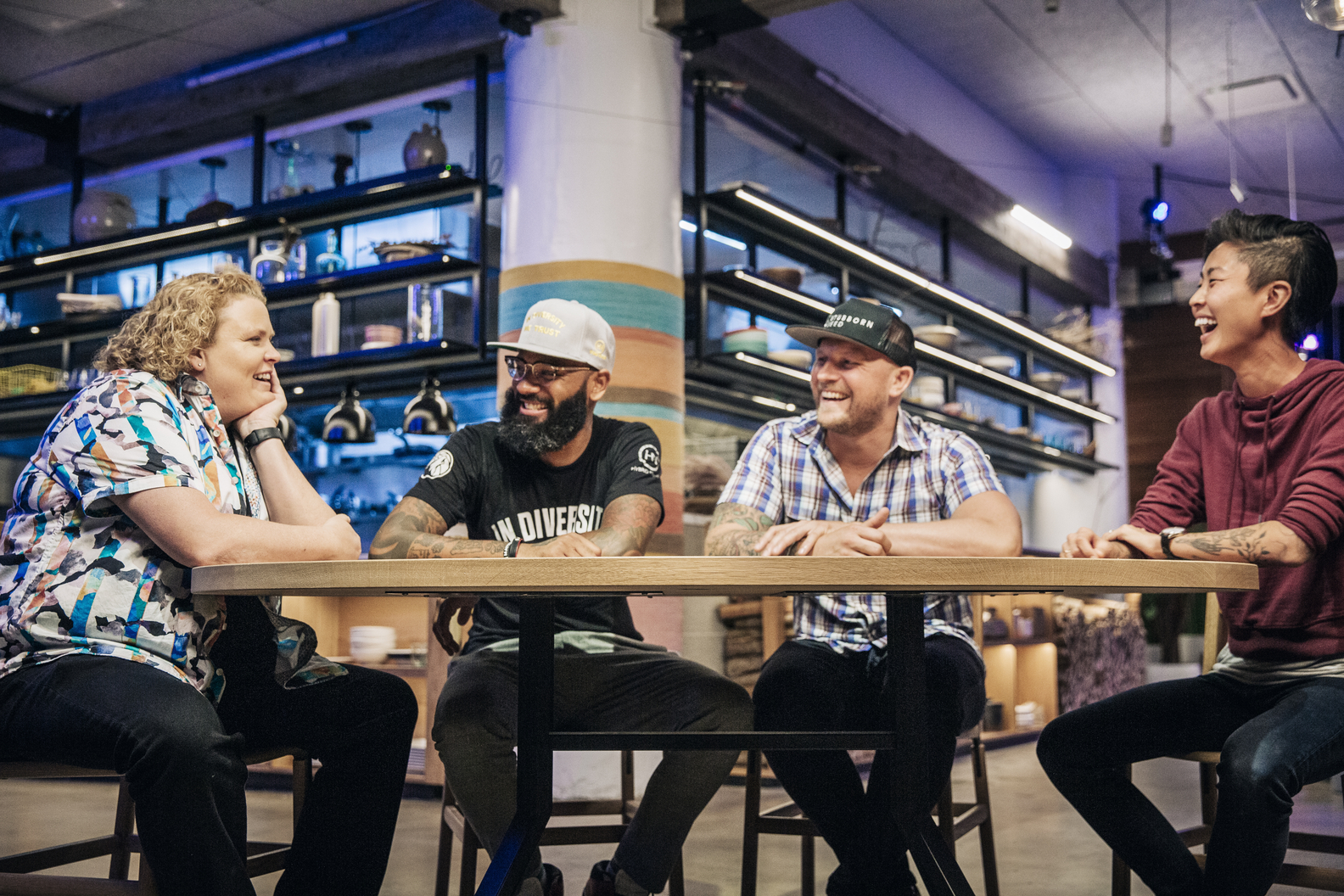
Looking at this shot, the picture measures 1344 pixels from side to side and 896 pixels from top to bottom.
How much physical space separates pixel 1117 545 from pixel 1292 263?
615 millimetres

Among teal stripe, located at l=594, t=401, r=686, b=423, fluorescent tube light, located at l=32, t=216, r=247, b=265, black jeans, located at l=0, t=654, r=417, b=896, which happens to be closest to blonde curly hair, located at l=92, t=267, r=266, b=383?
black jeans, located at l=0, t=654, r=417, b=896

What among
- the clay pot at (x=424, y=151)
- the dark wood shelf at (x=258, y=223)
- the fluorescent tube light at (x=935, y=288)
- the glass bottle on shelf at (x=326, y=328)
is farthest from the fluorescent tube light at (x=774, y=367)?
the glass bottle on shelf at (x=326, y=328)

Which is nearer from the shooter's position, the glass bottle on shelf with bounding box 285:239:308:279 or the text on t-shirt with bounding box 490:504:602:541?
the text on t-shirt with bounding box 490:504:602:541

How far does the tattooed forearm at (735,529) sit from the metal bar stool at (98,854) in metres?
0.83

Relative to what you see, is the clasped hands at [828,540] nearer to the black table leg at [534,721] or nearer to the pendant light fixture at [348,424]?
the black table leg at [534,721]

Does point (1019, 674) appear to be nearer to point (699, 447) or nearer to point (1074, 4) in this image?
point (699, 447)

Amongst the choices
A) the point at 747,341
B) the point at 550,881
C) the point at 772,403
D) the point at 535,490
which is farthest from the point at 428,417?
the point at 550,881

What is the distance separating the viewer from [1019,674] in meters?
6.63

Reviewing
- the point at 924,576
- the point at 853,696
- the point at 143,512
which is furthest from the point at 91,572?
the point at 853,696

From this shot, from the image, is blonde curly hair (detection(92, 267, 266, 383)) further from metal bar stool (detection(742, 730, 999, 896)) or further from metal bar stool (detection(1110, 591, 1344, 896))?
metal bar stool (detection(1110, 591, 1344, 896))

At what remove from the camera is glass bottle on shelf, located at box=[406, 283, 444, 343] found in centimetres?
537

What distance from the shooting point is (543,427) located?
2.42 m

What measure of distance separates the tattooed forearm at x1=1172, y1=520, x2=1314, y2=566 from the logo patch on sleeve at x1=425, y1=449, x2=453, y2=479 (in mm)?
1361

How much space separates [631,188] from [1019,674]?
378cm
